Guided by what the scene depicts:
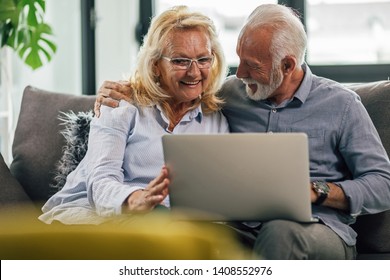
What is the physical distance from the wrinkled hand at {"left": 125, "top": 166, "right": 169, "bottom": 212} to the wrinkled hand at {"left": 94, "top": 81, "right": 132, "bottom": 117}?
39 cm

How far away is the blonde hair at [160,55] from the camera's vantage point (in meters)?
2.23

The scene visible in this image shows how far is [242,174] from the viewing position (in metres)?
1.75

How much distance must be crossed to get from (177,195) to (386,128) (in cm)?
81

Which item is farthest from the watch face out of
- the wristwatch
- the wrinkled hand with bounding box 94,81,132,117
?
the wrinkled hand with bounding box 94,81,132,117

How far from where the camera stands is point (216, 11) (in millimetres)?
4277

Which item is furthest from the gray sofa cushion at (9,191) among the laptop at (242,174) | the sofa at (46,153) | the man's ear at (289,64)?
the man's ear at (289,64)

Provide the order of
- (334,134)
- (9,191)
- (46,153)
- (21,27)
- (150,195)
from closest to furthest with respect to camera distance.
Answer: (150,195), (334,134), (9,191), (46,153), (21,27)

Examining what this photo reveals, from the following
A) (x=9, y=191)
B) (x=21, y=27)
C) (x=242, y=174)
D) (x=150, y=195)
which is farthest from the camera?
Answer: (x=21, y=27)

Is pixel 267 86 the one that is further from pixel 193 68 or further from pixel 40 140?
pixel 40 140

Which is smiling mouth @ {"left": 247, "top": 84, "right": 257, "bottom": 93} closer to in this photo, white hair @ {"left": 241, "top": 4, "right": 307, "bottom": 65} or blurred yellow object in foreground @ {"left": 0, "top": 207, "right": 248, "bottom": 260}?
white hair @ {"left": 241, "top": 4, "right": 307, "bottom": 65}

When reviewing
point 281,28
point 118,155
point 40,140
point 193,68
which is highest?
point 281,28

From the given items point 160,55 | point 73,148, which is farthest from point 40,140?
point 160,55

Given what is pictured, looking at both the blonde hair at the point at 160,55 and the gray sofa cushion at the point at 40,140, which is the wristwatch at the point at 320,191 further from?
the gray sofa cushion at the point at 40,140

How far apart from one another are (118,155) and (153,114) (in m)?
0.18
